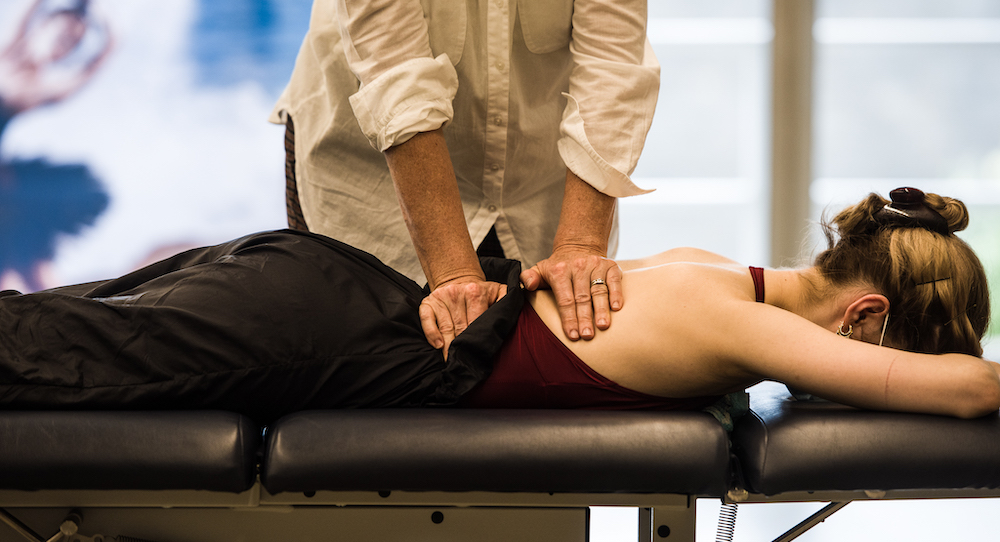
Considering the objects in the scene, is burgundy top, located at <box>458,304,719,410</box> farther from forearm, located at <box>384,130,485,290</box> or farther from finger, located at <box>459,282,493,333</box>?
forearm, located at <box>384,130,485,290</box>

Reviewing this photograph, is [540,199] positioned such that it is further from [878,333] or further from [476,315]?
[878,333]

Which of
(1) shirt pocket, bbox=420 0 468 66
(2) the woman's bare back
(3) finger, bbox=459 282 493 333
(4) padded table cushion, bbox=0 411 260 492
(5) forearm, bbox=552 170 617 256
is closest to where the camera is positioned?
(4) padded table cushion, bbox=0 411 260 492

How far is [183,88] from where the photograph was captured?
3312 mm

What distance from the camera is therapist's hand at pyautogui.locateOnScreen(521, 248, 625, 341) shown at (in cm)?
110

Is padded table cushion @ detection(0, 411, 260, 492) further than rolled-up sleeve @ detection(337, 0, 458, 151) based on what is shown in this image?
No

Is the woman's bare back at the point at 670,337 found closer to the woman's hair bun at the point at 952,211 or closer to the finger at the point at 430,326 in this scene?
the finger at the point at 430,326

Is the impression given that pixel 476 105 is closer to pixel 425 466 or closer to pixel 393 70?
pixel 393 70

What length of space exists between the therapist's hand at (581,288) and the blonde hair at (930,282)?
0.37m

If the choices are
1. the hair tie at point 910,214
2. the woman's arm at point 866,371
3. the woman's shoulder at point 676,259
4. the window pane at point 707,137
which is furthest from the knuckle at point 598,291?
the window pane at point 707,137

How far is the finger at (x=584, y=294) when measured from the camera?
1098mm

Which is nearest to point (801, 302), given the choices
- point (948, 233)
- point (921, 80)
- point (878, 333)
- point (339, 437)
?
point (878, 333)

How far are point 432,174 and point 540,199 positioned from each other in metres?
0.38

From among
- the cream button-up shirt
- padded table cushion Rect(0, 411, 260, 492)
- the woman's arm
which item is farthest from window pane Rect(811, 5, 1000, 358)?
padded table cushion Rect(0, 411, 260, 492)

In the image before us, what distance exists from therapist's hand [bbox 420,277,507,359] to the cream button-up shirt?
275mm
